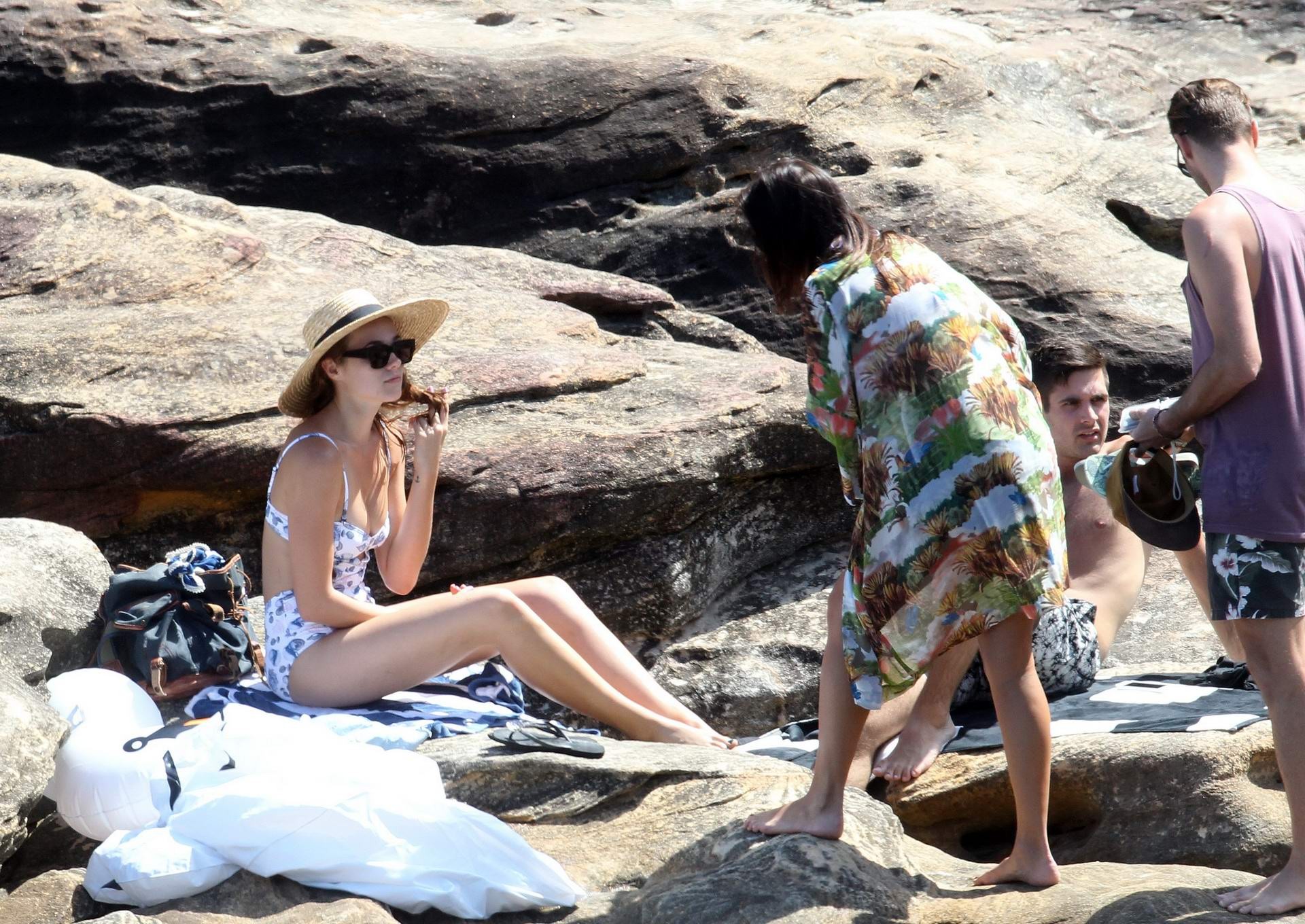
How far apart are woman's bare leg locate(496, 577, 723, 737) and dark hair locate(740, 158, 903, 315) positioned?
1.44 m

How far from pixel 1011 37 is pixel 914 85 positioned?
1.39m

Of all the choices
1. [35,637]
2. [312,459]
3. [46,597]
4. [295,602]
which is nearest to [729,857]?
[295,602]

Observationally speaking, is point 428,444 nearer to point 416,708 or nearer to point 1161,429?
point 416,708

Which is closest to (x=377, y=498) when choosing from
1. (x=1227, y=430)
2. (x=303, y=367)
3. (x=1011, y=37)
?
(x=303, y=367)

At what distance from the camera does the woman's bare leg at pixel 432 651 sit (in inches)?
157

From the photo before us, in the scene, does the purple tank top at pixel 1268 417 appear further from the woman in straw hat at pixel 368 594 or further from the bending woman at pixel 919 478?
the woman in straw hat at pixel 368 594

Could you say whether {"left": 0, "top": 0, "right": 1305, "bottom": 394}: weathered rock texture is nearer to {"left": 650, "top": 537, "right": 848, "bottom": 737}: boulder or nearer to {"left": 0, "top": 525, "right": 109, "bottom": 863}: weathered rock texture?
{"left": 650, "top": 537, "right": 848, "bottom": 737}: boulder

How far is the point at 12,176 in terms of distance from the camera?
6.57 meters

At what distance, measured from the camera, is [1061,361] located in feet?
16.0

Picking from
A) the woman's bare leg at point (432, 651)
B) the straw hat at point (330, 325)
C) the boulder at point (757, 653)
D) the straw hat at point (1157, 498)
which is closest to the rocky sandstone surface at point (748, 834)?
the woman's bare leg at point (432, 651)

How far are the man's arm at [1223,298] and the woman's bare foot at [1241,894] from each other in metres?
1.03

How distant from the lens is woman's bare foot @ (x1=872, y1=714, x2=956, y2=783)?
426 centimetres

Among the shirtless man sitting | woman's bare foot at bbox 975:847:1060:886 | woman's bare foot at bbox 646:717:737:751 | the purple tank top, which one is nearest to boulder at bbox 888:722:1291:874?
the shirtless man sitting

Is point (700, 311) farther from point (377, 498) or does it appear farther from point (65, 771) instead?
point (65, 771)
